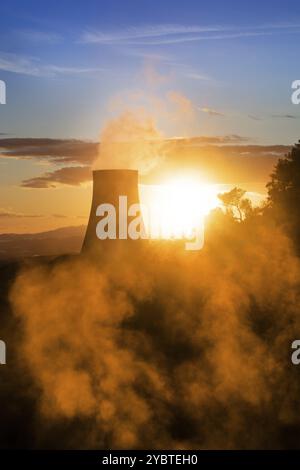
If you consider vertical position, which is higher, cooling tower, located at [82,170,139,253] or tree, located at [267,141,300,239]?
tree, located at [267,141,300,239]

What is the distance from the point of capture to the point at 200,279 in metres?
21.1

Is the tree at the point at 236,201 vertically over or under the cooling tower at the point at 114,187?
over

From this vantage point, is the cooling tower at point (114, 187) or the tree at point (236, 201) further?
the tree at point (236, 201)

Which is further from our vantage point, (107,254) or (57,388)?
(107,254)

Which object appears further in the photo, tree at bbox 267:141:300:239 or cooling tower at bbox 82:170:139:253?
tree at bbox 267:141:300:239

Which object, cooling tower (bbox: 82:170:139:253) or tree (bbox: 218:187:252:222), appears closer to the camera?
cooling tower (bbox: 82:170:139:253)

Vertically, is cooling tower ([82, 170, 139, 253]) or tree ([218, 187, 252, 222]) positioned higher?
tree ([218, 187, 252, 222])

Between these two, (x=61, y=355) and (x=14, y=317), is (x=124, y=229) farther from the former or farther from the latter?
(x=61, y=355)

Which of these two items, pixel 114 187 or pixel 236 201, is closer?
pixel 114 187

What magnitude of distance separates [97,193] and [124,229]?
3.55 metres

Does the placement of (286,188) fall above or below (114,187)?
above

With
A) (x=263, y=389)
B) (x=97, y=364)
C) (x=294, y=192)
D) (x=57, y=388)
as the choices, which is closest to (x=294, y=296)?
(x=263, y=389)

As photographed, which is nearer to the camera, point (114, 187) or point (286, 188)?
point (114, 187)

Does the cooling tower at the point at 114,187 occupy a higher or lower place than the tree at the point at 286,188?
lower
